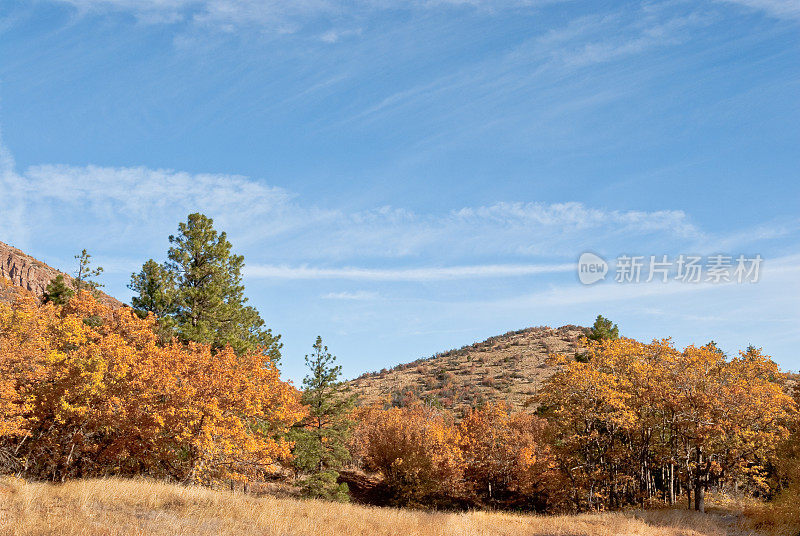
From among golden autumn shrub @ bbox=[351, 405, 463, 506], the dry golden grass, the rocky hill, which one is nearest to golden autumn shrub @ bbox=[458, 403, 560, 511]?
golden autumn shrub @ bbox=[351, 405, 463, 506]

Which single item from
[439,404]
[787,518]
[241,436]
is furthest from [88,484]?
[439,404]

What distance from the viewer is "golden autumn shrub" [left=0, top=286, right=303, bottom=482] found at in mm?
26609

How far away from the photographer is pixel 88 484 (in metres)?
20.8

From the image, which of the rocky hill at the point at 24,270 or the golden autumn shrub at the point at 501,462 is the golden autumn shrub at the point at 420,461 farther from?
the rocky hill at the point at 24,270

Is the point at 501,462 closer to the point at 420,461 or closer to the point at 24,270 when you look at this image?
the point at 420,461

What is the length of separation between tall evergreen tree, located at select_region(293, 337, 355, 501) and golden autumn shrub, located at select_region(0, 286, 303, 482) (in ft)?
37.4

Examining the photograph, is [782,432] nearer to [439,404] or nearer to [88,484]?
[88,484]

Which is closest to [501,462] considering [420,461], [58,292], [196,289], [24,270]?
[420,461]

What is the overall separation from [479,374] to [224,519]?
109 metres

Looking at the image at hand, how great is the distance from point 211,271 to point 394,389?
8507cm

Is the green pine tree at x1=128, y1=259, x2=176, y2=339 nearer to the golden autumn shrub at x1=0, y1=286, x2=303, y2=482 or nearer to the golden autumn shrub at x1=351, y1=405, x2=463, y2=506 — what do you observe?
the golden autumn shrub at x1=0, y1=286, x2=303, y2=482

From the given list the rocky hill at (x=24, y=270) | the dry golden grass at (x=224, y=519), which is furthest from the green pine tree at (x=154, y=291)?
the rocky hill at (x=24, y=270)

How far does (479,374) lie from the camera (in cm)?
12462

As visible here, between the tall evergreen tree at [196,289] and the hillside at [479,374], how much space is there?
47.2 metres
